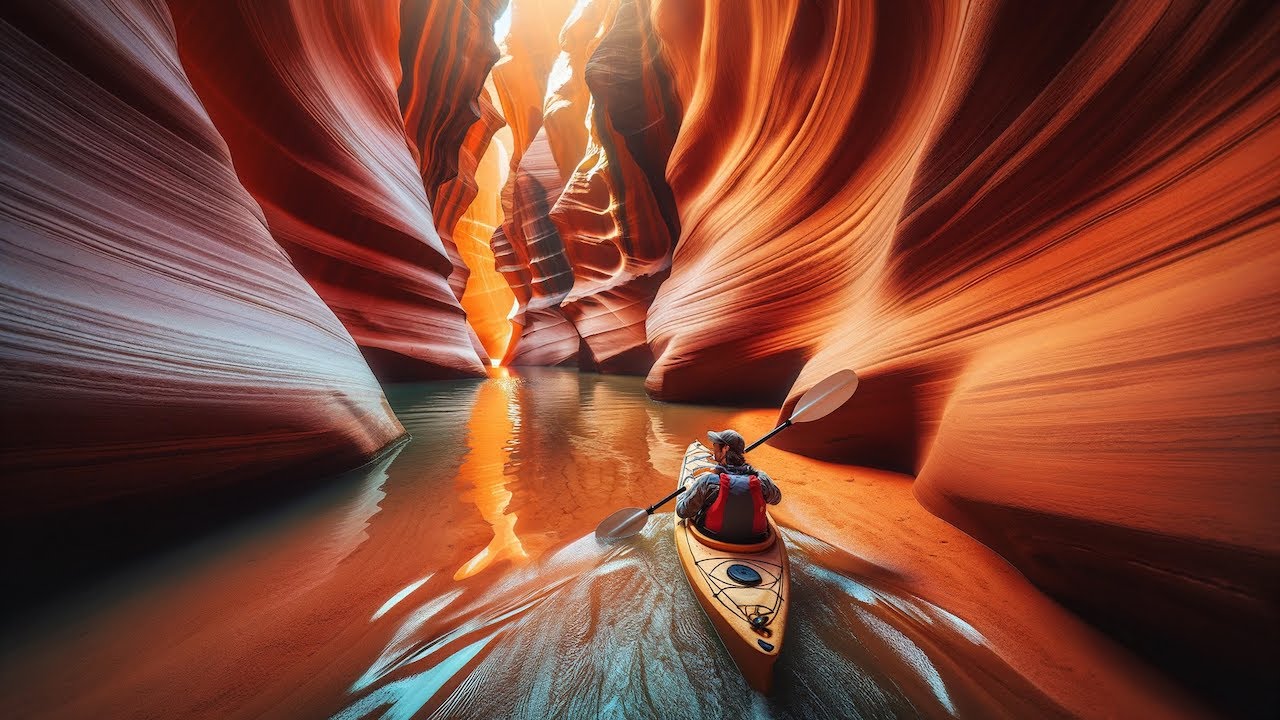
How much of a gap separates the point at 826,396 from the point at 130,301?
4.62m

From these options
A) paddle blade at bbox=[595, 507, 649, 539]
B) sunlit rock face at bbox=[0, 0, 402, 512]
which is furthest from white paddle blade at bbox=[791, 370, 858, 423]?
sunlit rock face at bbox=[0, 0, 402, 512]

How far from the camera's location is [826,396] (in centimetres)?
315

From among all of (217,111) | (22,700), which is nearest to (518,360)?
(217,111)

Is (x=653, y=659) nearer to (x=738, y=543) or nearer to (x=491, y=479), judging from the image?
(x=738, y=543)

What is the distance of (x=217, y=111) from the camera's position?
5.96 m

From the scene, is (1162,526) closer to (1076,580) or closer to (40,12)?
(1076,580)

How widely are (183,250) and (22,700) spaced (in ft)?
8.99

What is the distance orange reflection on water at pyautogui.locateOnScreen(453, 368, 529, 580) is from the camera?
2.30 meters

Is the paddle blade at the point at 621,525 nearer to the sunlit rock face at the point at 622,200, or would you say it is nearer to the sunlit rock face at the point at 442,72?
the sunlit rock face at the point at 622,200

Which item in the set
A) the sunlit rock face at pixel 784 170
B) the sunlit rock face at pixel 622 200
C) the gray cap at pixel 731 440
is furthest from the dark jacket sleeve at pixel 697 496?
the sunlit rock face at pixel 622 200

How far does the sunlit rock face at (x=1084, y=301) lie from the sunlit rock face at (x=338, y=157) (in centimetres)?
816

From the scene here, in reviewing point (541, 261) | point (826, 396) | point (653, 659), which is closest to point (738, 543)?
point (653, 659)

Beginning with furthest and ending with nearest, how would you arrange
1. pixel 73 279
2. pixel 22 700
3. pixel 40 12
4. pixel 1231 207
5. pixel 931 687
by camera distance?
pixel 40 12 < pixel 73 279 < pixel 1231 207 < pixel 931 687 < pixel 22 700

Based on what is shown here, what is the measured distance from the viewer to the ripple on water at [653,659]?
1360 millimetres
